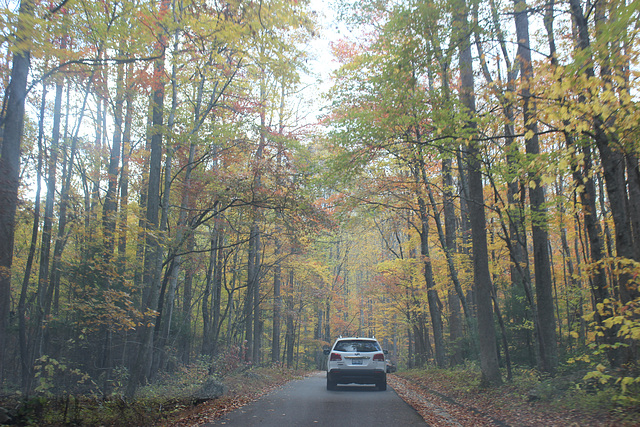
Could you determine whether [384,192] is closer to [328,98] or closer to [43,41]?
[328,98]

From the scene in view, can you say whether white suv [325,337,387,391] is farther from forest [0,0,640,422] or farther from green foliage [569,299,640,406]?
green foliage [569,299,640,406]

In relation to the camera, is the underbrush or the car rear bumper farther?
the car rear bumper

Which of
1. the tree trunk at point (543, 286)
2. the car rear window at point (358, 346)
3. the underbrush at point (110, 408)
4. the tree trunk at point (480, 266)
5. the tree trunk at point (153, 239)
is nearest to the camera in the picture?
the underbrush at point (110, 408)

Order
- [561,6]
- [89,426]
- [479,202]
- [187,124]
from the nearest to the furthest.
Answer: [89,426] < [561,6] < [479,202] < [187,124]

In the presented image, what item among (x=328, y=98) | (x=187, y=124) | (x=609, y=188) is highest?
(x=328, y=98)

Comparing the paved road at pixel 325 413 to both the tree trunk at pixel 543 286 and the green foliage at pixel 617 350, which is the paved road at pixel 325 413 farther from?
the tree trunk at pixel 543 286

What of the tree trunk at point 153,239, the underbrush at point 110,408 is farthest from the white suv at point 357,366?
the tree trunk at point 153,239

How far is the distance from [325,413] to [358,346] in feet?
16.2

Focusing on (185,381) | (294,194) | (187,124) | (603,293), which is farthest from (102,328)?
(603,293)

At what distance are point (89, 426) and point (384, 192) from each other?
12734 millimetres

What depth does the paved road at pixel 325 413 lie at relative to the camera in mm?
6941

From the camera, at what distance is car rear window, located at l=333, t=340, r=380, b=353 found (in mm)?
12766

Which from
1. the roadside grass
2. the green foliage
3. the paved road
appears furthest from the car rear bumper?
the green foliage

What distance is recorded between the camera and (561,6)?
9.45 metres
